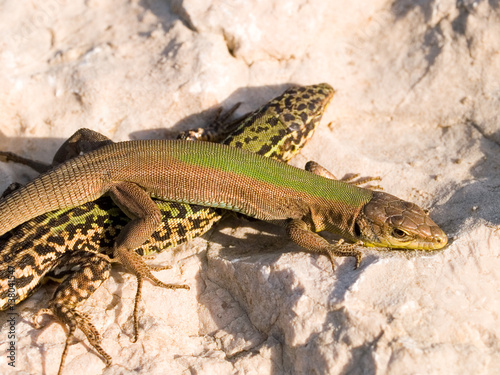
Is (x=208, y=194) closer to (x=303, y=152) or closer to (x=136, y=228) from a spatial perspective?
(x=136, y=228)

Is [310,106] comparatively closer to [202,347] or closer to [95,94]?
[95,94]

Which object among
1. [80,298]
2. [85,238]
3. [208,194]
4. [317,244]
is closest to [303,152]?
[208,194]

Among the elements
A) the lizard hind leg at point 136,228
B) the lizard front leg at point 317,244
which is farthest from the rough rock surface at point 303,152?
the lizard hind leg at point 136,228

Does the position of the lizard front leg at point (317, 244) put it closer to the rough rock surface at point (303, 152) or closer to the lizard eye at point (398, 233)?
the rough rock surface at point (303, 152)

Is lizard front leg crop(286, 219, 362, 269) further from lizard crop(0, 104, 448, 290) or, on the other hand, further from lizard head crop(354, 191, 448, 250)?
lizard head crop(354, 191, 448, 250)

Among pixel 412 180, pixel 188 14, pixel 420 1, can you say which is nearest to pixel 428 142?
pixel 412 180

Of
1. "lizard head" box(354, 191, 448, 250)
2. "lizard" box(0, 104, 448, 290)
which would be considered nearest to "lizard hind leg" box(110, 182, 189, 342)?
"lizard" box(0, 104, 448, 290)
